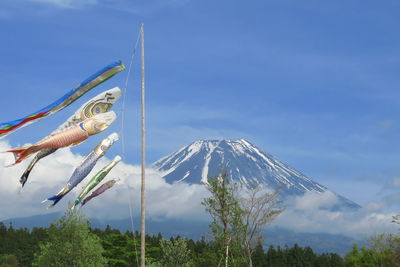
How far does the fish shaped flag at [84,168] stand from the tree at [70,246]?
3572cm

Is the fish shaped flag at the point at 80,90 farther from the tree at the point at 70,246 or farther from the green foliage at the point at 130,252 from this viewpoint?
the green foliage at the point at 130,252

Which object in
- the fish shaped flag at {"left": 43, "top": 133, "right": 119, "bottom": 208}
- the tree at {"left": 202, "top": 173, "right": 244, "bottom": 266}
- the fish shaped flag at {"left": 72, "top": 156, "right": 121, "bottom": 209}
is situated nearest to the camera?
the fish shaped flag at {"left": 43, "top": 133, "right": 119, "bottom": 208}

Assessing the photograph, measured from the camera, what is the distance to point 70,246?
62.9m

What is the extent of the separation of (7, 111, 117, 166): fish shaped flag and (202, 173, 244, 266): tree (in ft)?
97.9

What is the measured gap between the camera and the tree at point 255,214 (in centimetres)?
5891

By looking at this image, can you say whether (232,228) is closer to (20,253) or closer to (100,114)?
(100,114)

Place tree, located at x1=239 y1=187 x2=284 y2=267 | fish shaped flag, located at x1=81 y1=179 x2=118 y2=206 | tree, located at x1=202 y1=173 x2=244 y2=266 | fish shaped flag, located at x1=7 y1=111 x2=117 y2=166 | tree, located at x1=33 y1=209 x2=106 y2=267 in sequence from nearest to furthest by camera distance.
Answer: fish shaped flag, located at x1=7 y1=111 x2=117 y2=166
fish shaped flag, located at x1=81 y1=179 x2=118 y2=206
tree, located at x1=202 y1=173 x2=244 y2=266
tree, located at x1=239 y1=187 x2=284 y2=267
tree, located at x1=33 y1=209 x2=106 y2=267

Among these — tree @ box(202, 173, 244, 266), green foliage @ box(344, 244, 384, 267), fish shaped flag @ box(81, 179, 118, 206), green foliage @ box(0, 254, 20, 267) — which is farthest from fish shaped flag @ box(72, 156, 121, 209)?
green foliage @ box(0, 254, 20, 267)

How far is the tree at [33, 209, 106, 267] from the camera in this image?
6272 cm

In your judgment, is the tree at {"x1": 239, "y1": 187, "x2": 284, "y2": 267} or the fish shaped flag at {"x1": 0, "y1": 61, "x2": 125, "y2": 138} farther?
the tree at {"x1": 239, "y1": 187, "x2": 284, "y2": 267}

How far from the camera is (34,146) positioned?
26.4 metres

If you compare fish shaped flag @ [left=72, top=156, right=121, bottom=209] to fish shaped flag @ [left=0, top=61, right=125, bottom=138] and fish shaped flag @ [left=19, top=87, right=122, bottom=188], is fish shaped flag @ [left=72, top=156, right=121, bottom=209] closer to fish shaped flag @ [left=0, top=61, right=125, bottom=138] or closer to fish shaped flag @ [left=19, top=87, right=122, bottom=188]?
fish shaped flag @ [left=19, top=87, right=122, bottom=188]

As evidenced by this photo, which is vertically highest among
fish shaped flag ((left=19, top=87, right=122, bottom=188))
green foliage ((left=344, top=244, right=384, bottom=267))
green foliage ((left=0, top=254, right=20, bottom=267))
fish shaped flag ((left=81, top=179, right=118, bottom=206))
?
green foliage ((left=0, top=254, right=20, bottom=267))

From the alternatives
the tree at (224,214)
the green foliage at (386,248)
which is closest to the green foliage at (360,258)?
the green foliage at (386,248)
